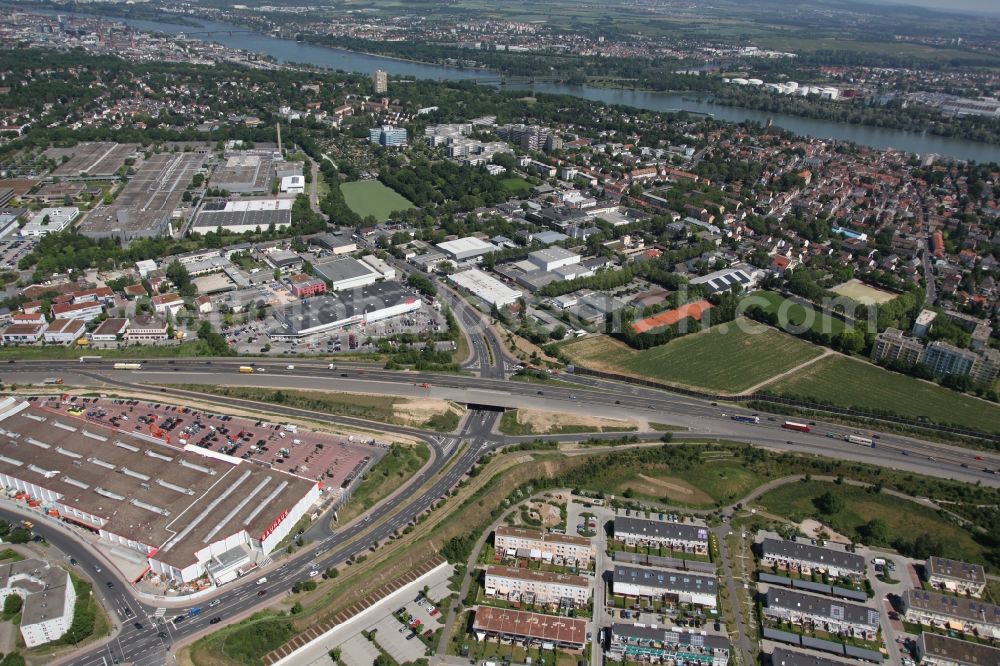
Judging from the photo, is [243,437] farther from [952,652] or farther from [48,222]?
[48,222]

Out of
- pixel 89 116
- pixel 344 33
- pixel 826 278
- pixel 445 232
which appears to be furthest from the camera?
pixel 344 33

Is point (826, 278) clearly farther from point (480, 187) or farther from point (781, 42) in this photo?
point (781, 42)

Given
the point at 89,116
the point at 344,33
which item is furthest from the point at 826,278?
the point at 344,33

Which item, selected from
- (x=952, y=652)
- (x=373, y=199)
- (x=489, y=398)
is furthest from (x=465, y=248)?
(x=952, y=652)

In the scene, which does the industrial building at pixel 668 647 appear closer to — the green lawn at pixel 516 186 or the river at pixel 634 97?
the green lawn at pixel 516 186

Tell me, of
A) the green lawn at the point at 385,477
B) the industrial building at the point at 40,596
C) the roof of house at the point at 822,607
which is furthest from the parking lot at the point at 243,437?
the roof of house at the point at 822,607

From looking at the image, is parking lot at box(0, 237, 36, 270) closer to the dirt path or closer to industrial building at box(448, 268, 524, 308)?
industrial building at box(448, 268, 524, 308)
